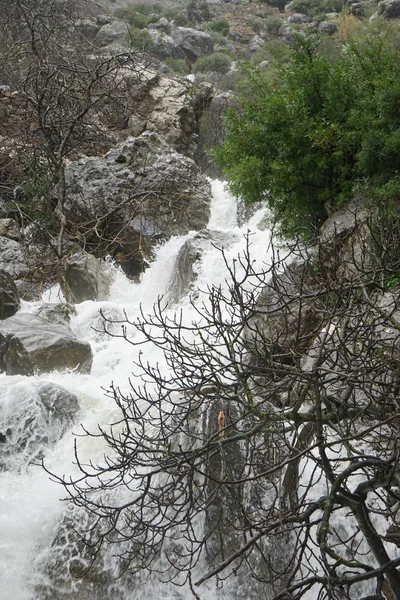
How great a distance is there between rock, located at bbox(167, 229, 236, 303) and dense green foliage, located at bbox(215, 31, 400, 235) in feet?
8.77

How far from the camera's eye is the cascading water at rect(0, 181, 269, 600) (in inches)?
195

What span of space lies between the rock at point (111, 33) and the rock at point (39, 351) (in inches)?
838

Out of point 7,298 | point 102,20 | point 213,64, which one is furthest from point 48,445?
point 102,20

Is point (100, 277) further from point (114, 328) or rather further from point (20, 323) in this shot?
point (20, 323)

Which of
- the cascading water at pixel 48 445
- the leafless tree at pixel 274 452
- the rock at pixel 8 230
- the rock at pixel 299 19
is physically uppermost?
the rock at pixel 299 19

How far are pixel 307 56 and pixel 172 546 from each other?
6624 mm

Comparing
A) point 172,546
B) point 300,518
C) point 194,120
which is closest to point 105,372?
point 172,546

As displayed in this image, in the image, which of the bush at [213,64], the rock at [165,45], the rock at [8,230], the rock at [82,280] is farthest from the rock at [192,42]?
the rock at [82,280]

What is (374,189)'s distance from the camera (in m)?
6.85

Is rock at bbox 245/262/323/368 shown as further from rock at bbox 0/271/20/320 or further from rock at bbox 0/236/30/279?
rock at bbox 0/236/30/279

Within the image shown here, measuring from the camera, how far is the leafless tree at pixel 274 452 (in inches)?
104

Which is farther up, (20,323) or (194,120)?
(194,120)

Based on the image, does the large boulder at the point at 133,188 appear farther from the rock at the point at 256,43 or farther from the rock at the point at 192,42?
the rock at the point at 256,43

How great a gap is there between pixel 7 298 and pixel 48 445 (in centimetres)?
383
